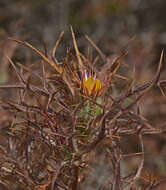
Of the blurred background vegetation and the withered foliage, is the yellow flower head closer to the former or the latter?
the withered foliage

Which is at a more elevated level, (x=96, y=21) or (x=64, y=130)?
(x=96, y=21)

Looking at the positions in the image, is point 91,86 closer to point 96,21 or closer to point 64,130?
point 64,130

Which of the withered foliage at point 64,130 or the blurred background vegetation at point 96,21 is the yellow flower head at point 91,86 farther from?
the blurred background vegetation at point 96,21

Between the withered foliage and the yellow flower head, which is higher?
the yellow flower head

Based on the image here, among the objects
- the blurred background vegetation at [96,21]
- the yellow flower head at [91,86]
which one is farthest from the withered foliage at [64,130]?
the blurred background vegetation at [96,21]

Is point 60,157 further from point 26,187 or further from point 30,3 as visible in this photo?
point 30,3

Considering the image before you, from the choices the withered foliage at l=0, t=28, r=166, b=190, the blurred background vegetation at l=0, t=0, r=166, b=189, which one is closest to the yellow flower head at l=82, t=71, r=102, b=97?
the withered foliage at l=0, t=28, r=166, b=190

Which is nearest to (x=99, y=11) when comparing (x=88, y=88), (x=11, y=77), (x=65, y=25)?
(x=65, y=25)

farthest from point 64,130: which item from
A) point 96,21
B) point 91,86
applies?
point 96,21

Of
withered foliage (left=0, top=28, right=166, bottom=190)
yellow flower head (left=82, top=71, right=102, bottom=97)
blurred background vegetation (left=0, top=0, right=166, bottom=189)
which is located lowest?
withered foliage (left=0, top=28, right=166, bottom=190)

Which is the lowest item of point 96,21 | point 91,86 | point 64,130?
point 64,130

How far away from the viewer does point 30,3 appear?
340cm

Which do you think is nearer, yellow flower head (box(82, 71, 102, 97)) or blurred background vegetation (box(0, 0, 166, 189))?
yellow flower head (box(82, 71, 102, 97))

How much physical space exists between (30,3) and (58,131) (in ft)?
9.47
